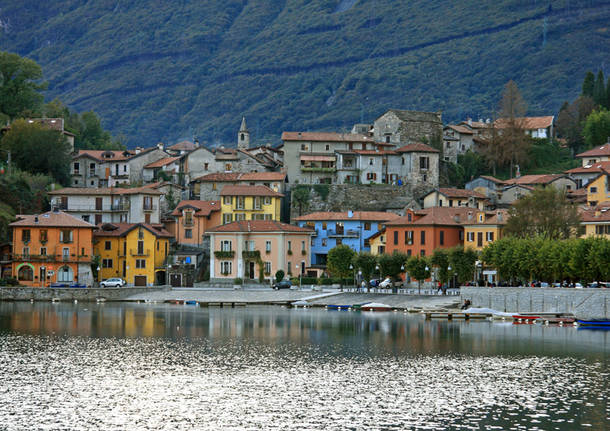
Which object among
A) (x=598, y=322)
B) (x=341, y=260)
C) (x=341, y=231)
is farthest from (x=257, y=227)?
(x=598, y=322)

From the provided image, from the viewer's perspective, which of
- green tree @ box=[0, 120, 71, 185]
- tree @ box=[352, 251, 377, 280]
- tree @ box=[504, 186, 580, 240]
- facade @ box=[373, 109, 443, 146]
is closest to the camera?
tree @ box=[504, 186, 580, 240]

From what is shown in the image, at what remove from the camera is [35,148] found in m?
128

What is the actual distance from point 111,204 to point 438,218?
4047 centimetres

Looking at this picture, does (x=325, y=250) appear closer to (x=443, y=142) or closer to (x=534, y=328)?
(x=443, y=142)

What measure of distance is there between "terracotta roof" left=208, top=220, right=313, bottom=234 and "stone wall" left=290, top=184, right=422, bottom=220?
12320 millimetres

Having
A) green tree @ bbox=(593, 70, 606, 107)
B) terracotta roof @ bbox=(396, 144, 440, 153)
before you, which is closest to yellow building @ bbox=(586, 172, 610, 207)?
terracotta roof @ bbox=(396, 144, 440, 153)

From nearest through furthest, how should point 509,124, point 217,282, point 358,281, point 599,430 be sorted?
point 599,430
point 358,281
point 217,282
point 509,124

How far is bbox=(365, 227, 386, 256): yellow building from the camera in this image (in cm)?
11269

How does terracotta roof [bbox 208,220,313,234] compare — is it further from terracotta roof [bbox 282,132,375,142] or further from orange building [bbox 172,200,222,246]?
terracotta roof [bbox 282,132,375,142]

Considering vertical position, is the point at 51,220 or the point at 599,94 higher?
the point at 599,94

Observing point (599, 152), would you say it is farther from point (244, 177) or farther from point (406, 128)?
point (244, 177)

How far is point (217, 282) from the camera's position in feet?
370

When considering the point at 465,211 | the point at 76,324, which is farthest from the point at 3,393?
the point at 465,211

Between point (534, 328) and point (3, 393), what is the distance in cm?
4259
